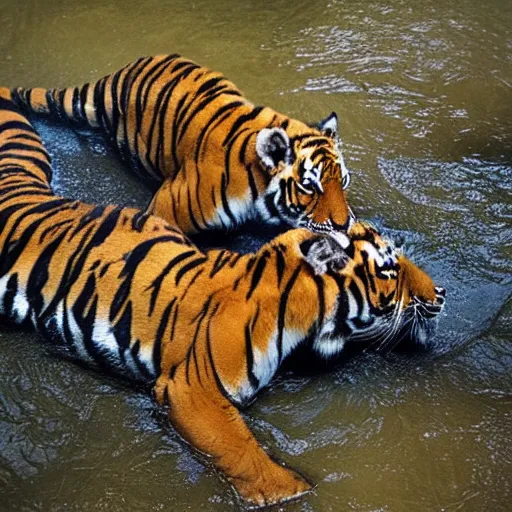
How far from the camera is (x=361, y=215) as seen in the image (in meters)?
3.52

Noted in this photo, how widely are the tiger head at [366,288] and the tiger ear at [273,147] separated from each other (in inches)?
25.4

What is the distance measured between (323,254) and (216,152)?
40.8 inches

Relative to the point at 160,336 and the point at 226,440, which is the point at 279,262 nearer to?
the point at 160,336

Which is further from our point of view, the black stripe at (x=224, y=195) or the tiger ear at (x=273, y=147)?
the black stripe at (x=224, y=195)

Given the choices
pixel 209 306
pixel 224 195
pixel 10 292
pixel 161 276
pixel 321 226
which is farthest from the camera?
pixel 224 195

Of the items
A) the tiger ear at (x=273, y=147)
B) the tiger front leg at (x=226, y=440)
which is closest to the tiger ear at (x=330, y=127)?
the tiger ear at (x=273, y=147)

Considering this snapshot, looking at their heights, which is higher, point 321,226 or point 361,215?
point 321,226

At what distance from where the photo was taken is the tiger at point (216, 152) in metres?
3.13

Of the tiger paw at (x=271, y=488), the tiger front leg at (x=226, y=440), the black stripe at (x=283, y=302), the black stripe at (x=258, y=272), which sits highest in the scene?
the black stripe at (x=258, y=272)

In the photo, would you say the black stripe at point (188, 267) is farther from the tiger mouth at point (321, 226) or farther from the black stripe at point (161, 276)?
the tiger mouth at point (321, 226)

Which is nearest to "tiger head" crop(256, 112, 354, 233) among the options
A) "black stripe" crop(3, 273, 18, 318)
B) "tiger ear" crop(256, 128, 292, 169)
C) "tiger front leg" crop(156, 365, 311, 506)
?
"tiger ear" crop(256, 128, 292, 169)

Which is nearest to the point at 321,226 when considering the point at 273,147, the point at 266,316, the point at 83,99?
the point at 273,147

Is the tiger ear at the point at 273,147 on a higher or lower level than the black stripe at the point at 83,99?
lower

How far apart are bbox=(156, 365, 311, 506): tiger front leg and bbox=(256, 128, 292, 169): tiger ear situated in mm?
1053
